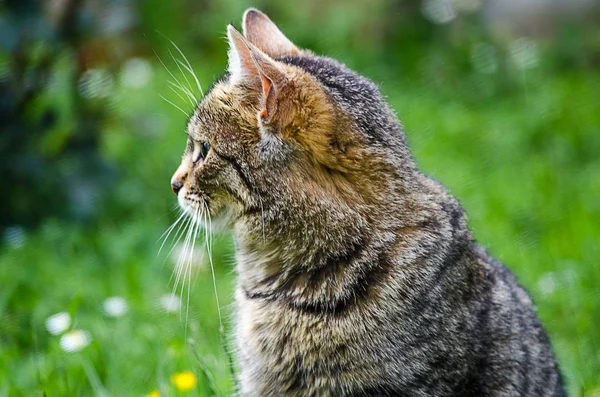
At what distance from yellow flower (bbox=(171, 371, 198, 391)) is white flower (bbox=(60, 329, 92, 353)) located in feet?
1.40

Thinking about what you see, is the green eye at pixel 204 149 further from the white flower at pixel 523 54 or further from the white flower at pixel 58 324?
the white flower at pixel 523 54

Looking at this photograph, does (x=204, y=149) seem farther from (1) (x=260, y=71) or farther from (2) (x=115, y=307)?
(2) (x=115, y=307)

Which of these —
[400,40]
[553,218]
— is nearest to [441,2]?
[400,40]

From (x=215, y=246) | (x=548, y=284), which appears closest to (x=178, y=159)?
(x=215, y=246)

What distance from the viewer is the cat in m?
2.18

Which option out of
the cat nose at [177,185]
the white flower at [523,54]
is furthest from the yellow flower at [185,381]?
the white flower at [523,54]

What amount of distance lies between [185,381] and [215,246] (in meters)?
1.53

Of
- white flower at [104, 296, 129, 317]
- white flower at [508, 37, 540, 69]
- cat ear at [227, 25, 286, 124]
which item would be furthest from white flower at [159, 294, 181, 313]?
white flower at [508, 37, 540, 69]

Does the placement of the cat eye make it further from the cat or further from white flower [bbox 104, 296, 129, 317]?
white flower [bbox 104, 296, 129, 317]

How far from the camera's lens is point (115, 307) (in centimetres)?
337

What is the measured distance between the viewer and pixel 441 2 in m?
6.66

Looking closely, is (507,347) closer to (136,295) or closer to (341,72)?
(341,72)

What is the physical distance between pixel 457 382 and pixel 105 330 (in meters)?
1.53

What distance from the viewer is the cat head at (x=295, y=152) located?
216 centimetres
